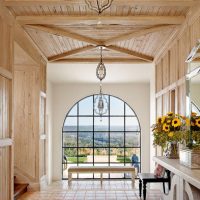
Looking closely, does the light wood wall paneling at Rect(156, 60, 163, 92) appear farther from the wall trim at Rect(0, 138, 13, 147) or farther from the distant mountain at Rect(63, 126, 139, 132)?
the distant mountain at Rect(63, 126, 139, 132)

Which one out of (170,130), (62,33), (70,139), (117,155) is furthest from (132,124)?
(170,130)

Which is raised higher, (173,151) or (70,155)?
(173,151)

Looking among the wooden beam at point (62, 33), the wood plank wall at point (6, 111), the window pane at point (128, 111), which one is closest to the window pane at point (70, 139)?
the window pane at point (128, 111)

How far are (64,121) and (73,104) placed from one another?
0.60 metres

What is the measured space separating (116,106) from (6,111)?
25.5 ft

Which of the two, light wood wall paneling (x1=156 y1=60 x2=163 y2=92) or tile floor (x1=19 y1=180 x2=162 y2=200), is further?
light wood wall paneling (x1=156 y1=60 x2=163 y2=92)

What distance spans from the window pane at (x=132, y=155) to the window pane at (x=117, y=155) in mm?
165

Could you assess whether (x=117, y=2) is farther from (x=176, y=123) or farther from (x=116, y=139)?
(x=116, y=139)

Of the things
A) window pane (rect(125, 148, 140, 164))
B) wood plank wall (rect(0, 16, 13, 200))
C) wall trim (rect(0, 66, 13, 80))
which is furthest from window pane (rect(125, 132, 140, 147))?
wall trim (rect(0, 66, 13, 80))

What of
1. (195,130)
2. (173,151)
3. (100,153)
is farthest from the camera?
(100,153)

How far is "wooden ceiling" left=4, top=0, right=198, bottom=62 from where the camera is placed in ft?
15.9

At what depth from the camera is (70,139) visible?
12516mm

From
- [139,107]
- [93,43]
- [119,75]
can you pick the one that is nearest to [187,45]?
[93,43]

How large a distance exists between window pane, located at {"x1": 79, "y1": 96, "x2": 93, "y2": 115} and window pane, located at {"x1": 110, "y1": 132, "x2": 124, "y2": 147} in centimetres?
106
